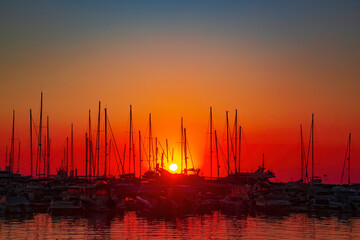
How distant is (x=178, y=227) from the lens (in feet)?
215

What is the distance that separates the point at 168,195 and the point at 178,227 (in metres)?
26.1

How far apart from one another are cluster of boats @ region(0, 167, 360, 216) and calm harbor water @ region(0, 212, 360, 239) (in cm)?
575

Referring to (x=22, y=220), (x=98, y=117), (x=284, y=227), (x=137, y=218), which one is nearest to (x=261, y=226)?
(x=284, y=227)

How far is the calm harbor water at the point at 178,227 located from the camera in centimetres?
5734

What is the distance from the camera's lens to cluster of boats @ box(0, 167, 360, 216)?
87.9 m

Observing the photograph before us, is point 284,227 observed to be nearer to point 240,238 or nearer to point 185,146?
point 240,238

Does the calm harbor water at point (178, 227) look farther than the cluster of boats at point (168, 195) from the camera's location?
No

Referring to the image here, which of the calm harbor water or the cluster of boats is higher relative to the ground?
the cluster of boats

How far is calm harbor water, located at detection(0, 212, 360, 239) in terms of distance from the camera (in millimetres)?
57344

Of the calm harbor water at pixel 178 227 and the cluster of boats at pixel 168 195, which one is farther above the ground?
the cluster of boats at pixel 168 195

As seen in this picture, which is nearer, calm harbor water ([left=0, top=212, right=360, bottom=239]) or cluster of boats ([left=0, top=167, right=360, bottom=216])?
calm harbor water ([left=0, top=212, right=360, bottom=239])

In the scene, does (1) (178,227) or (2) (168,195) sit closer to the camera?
(1) (178,227)

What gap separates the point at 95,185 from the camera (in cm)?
8925

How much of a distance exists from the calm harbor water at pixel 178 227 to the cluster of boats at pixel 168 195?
5745 mm
